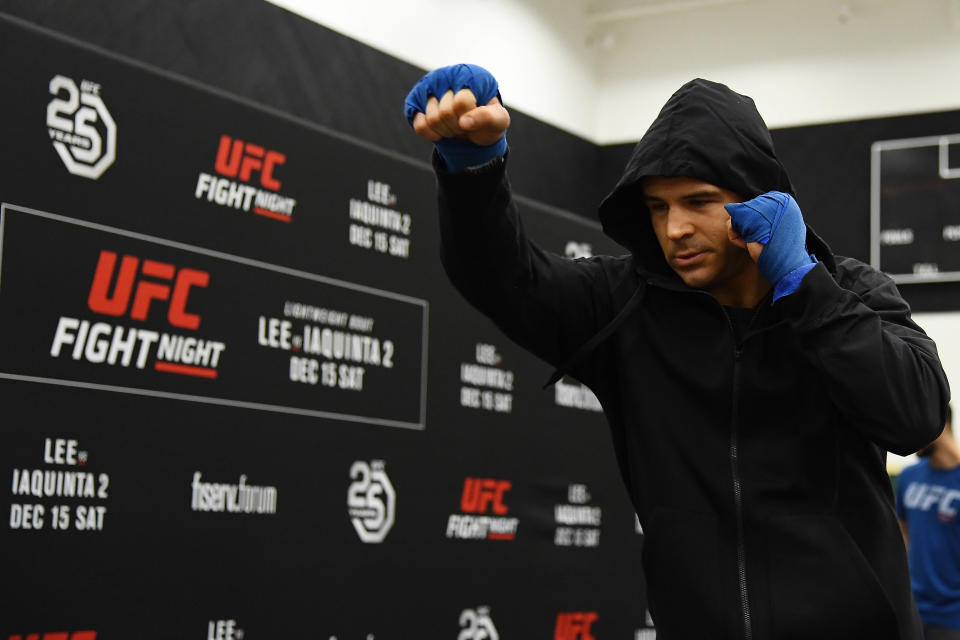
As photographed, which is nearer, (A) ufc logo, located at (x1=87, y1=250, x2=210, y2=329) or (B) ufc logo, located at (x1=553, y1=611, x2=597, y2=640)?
(A) ufc logo, located at (x1=87, y1=250, x2=210, y2=329)

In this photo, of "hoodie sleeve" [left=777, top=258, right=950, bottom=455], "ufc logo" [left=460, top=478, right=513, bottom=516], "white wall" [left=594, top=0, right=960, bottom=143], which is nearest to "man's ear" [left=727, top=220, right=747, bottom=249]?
"hoodie sleeve" [left=777, top=258, right=950, bottom=455]

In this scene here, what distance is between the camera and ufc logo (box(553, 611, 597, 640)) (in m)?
4.86

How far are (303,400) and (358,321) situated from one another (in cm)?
38

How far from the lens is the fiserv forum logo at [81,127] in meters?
3.16

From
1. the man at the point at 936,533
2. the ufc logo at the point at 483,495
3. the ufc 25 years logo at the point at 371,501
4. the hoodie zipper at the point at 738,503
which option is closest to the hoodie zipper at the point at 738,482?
the hoodie zipper at the point at 738,503

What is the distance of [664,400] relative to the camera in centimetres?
186

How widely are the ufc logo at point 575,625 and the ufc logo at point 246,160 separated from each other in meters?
2.19

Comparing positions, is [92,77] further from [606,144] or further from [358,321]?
[606,144]

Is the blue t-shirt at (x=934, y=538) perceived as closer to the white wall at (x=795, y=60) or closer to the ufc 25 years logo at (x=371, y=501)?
the ufc 25 years logo at (x=371, y=501)

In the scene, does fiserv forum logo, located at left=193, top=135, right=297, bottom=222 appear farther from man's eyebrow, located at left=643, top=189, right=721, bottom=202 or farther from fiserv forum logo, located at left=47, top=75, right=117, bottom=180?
man's eyebrow, located at left=643, top=189, right=721, bottom=202

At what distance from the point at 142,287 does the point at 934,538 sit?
3250 millimetres

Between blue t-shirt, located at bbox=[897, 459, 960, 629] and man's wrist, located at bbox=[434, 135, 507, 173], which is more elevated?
man's wrist, located at bbox=[434, 135, 507, 173]

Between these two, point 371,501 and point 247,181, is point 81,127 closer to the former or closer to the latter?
point 247,181

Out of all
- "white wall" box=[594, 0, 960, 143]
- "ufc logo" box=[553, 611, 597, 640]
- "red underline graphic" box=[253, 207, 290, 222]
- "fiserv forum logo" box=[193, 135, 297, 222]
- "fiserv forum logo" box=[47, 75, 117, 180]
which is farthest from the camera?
"white wall" box=[594, 0, 960, 143]
